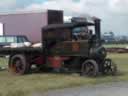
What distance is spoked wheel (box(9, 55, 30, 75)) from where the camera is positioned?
74.7ft

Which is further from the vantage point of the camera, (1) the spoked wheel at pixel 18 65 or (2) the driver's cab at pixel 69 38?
(1) the spoked wheel at pixel 18 65

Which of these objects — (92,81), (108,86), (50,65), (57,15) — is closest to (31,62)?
(50,65)

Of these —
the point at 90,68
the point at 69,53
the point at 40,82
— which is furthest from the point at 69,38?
the point at 40,82

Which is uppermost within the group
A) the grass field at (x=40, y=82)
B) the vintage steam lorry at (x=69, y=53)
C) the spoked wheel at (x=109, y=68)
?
the vintage steam lorry at (x=69, y=53)

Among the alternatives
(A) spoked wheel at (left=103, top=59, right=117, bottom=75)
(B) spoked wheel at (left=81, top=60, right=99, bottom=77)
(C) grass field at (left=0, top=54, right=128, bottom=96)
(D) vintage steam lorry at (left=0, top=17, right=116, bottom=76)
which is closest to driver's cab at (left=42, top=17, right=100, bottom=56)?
(D) vintage steam lorry at (left=0, top=17, right=116, bottom=76)

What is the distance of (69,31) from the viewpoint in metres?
22.5

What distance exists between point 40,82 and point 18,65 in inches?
171

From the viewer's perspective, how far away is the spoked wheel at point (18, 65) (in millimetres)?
22781

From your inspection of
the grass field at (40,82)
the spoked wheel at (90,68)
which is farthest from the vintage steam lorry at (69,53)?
the grass field at (40,82)

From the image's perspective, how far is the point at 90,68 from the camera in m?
21.4

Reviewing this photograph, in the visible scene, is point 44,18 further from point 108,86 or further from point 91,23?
point 108,86

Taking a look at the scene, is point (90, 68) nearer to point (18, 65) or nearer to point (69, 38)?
point (69, 38)

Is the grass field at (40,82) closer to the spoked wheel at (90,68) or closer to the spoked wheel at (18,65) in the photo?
the spoked wheel at (90,68)

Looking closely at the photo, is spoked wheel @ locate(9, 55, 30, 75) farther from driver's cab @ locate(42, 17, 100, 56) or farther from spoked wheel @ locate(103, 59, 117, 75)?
spoked wheel @ locate(103, 59, 117, 75)
